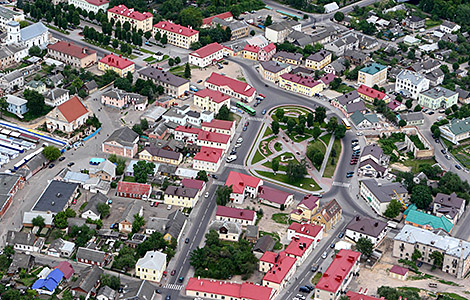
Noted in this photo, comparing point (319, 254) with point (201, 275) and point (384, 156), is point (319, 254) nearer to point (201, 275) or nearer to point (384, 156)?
point (201, 275)

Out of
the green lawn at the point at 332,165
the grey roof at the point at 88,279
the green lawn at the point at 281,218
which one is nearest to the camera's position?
the grey roof at the point at 88,279

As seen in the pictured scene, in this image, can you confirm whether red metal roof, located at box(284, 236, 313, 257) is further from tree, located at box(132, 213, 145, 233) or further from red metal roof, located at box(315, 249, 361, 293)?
tree, located at box(132, 213, 145, 233)

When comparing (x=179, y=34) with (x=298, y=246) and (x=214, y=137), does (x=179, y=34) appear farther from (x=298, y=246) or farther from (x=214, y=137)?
(x=298, y=246)

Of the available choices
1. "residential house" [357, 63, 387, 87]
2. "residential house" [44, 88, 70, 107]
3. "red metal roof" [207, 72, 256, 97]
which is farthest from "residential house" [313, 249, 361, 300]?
"residential house" [44, 88, 70, 107]

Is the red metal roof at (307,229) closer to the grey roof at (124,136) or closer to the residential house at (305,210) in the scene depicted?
the residential house at (305,210)

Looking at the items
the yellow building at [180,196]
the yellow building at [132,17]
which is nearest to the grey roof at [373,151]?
the yellow building at [180,196]

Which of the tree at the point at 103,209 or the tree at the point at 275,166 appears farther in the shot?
the tree at the point at 275,166

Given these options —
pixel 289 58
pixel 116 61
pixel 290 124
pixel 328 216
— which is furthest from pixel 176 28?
pixel 328 216
